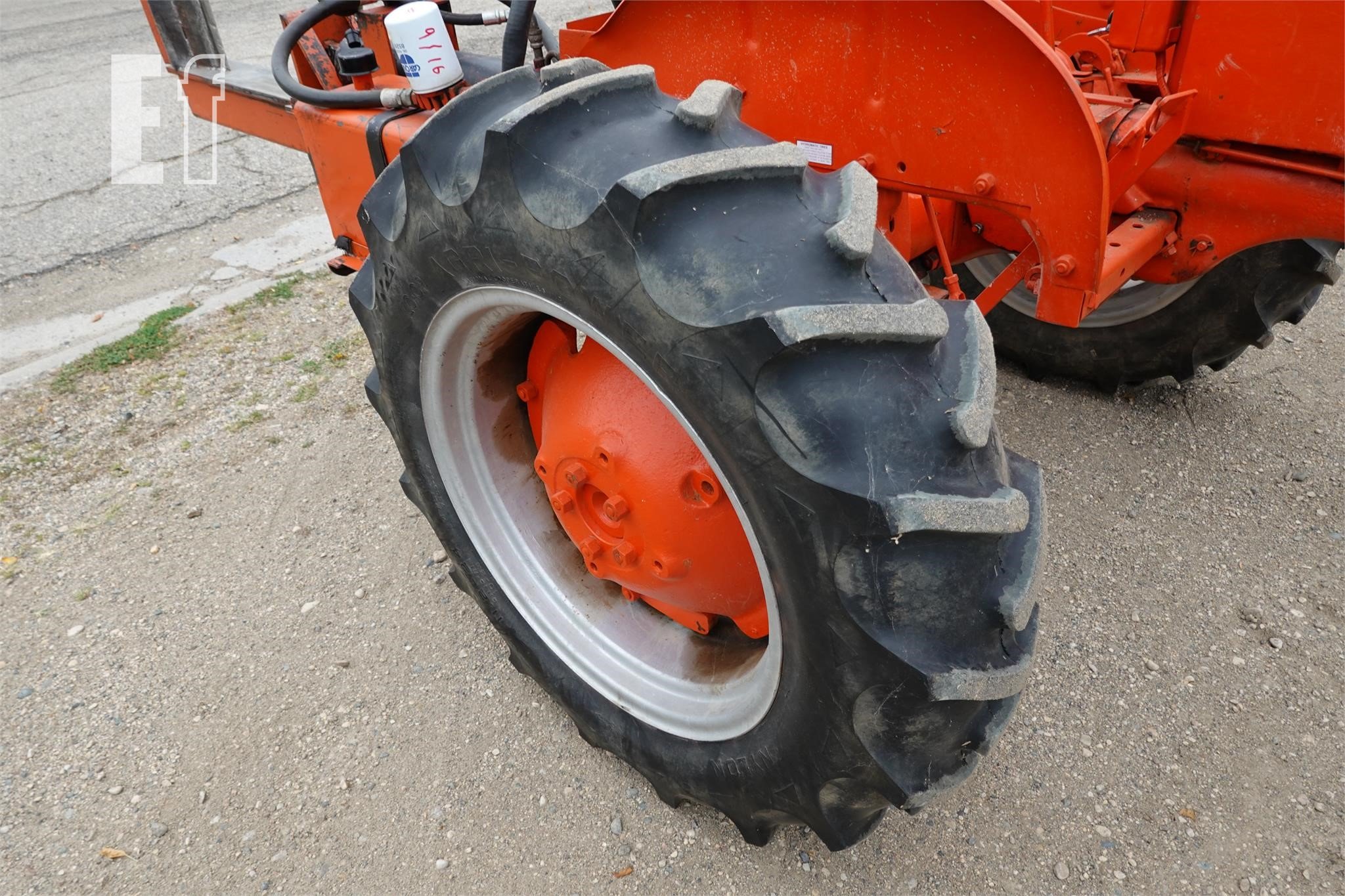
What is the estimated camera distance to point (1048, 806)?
1749 mm

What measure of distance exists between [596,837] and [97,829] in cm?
106

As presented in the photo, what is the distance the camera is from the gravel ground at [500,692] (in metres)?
1.71

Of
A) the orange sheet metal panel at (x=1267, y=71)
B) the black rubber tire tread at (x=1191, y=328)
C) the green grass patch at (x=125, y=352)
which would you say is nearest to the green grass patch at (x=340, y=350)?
the green grass patch at (x=125, y=352)

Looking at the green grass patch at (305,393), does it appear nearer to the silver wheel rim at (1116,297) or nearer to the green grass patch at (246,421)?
the green grass patch at (246,421)

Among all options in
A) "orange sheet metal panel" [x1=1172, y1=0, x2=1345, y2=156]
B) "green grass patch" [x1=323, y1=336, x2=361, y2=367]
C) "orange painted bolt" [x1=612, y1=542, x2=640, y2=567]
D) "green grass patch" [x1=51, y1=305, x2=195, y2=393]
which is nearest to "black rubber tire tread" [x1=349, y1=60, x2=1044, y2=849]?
"orange painted bolt" [x1=612, y1=542, x2=640, y2=567]

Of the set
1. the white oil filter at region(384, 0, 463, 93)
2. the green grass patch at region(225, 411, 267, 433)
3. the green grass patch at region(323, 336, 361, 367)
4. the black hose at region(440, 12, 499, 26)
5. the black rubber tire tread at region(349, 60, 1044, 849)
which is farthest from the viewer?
the green grass patch at region(323, 336, 361, 367)

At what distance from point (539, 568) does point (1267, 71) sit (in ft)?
5.24

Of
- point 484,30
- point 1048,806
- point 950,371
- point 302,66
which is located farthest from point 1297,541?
point 484,30

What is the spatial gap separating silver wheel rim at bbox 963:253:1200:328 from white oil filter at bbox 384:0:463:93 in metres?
1.54

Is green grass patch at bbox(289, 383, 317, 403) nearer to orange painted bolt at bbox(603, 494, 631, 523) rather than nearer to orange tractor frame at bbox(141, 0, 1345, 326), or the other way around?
orange tractor frame at bbox(141, 0, 1345, 326)

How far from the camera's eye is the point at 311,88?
213 cm

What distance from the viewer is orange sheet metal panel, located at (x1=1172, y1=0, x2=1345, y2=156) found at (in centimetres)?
134

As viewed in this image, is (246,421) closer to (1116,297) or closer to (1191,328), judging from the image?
(1116,297)

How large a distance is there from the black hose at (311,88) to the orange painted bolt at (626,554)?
3.86 ft
